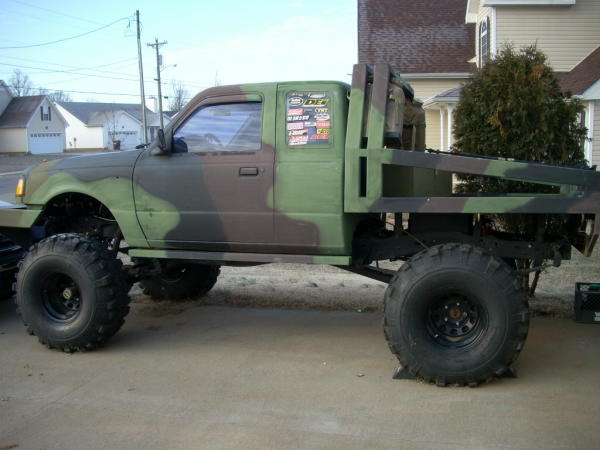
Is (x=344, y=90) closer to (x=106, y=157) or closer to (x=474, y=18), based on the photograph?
(x=106, y=157)

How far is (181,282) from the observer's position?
6.91 meters

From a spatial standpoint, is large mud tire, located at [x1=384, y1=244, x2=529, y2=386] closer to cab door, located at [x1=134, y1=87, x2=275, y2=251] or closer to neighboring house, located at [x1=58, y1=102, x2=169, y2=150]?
cab door, located at [x1=134, y1=87, x2=275, y2=251]

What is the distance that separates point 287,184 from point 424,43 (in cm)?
1721

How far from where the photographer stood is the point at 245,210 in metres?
5.04

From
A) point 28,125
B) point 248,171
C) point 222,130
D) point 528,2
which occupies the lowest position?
point 248,171

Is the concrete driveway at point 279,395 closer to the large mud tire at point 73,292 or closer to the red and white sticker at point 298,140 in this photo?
the large mud tire at point 73,292

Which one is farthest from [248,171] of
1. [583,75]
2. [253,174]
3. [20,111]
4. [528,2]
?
[20,111]

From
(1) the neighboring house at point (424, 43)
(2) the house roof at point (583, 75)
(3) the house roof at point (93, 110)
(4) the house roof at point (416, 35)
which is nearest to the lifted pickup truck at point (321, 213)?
(2) the house roof at point (583, 75)

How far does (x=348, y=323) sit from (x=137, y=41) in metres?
40.3

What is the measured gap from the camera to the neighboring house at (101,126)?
242ft

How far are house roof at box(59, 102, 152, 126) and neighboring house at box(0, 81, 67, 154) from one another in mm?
11087

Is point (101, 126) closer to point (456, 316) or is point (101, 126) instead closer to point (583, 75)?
point (583, 75)

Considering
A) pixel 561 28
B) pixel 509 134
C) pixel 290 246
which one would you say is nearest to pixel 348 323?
→ pixel 290 246

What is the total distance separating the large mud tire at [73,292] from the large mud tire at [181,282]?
54.7 inches
